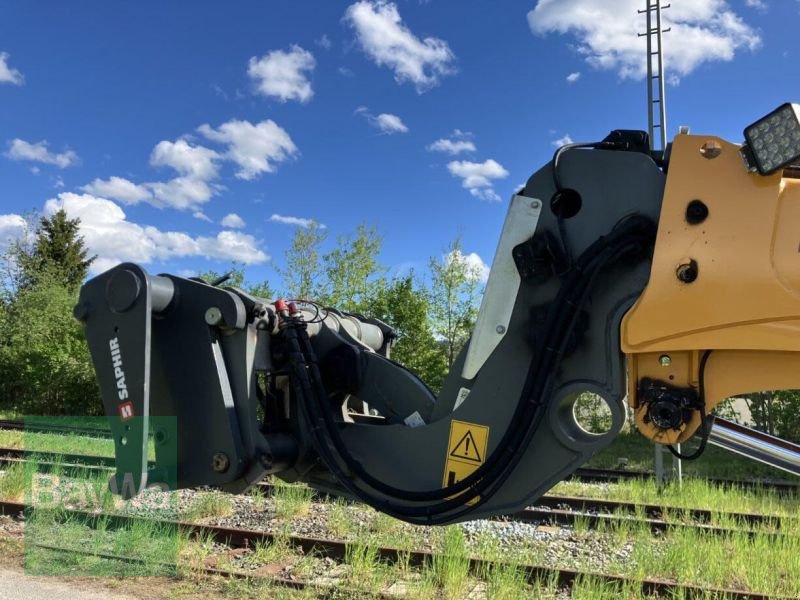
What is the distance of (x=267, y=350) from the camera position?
9.82ft

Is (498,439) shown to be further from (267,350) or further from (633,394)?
(267,350)

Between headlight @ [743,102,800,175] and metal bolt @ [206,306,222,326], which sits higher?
headlight @ [743,102,800,175]

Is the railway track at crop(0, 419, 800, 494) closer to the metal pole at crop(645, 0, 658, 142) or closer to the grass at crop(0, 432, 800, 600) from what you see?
the grass at crop(0, 432, 800, 600)

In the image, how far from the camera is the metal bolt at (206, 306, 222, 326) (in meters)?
2.79

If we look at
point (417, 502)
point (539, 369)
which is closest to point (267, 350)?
point (417, 502)

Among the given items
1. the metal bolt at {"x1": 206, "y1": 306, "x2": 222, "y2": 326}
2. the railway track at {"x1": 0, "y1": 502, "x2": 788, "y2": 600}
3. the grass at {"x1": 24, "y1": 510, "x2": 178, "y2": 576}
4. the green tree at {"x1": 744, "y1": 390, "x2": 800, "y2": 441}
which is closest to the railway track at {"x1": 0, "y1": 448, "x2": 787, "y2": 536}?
the railway track at {"x1": 0, "y1": 502, "x2": 788, "y2": 600}

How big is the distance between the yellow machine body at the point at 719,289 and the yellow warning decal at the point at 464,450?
1.91 feet

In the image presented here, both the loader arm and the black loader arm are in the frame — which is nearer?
the loader arm

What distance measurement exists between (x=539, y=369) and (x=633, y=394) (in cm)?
31

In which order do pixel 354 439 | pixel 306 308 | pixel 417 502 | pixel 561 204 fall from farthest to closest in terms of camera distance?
pixel 306 308
pixel 354 439
pixel 417 502
pixel 561 204

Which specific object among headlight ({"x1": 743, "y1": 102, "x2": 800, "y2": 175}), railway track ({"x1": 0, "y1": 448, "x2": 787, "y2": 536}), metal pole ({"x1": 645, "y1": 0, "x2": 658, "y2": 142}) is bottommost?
railway track ({"x1": 0, "y1": 448, "x2": 787, "y2": 536})

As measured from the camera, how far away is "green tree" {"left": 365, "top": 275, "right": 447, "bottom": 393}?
1756 centimetres

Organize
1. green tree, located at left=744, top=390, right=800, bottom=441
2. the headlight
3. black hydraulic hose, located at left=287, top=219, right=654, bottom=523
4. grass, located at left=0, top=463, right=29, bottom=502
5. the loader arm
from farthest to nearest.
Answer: green tree, located at left=744, top=390, right=800, bottom=441 < grass, located at left=0, top=463, right=29, bottom=502 < black hydraulic hose, located at left=287, top=219, right=654, bottom=523 < the loader arm < the headlight

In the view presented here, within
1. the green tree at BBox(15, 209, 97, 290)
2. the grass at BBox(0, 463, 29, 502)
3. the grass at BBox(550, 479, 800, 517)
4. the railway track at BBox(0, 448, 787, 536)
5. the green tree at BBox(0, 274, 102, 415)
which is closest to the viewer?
the railway track at BBox(0, 448, 787, 536)
